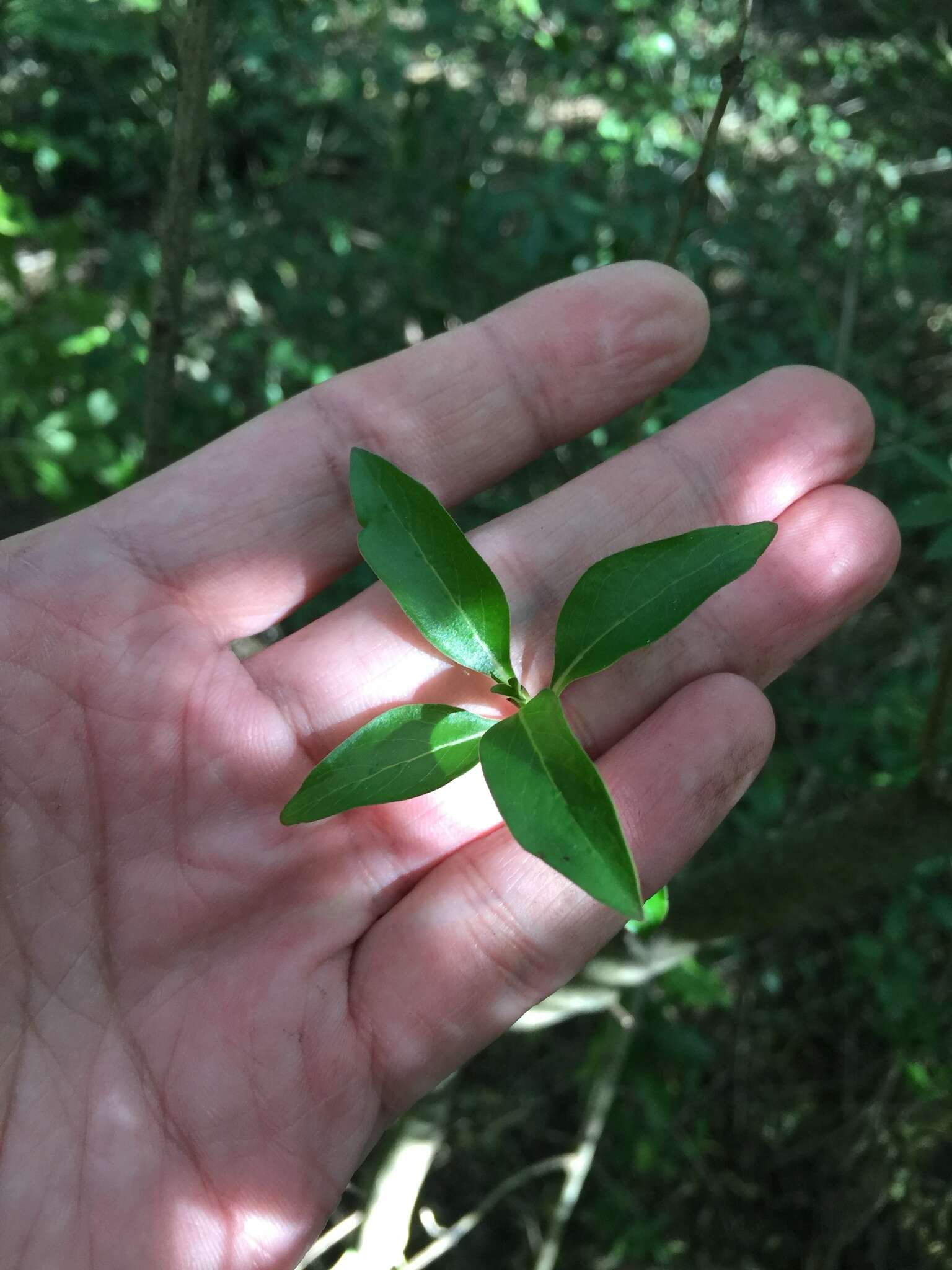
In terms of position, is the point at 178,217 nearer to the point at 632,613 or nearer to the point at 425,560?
the point at 425,560

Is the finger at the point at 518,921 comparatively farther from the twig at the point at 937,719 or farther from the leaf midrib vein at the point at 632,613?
the twig at the point at 937,719

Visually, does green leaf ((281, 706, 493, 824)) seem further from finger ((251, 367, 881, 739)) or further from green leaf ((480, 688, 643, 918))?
finger ((251, 367, 881, 739))

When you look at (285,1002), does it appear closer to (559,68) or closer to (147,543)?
(147,543)

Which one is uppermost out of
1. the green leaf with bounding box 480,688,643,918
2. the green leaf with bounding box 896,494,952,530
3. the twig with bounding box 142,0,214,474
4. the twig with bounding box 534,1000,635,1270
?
the twig with bounding box 142,0,214,474

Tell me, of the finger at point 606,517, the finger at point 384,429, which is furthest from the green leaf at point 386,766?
the finger at point 384,429

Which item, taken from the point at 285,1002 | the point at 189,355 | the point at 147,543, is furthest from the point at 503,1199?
the point at 189,355

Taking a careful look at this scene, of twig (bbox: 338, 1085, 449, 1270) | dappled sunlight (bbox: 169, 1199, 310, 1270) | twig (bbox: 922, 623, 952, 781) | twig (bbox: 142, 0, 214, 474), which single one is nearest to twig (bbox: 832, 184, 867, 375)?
twig (bbox: 922, 623, 952, 781)

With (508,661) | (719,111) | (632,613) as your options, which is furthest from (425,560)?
(719,111)
